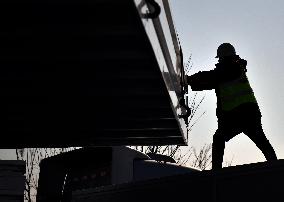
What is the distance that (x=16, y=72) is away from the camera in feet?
15.7

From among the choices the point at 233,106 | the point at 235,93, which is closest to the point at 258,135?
the point at 233,106

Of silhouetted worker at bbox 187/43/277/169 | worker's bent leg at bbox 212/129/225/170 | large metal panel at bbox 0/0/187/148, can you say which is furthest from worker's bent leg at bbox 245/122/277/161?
large metal panel at bbox 0/0/187/148

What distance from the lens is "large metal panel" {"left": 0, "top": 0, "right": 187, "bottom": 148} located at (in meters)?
3.45

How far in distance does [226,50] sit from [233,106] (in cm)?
64

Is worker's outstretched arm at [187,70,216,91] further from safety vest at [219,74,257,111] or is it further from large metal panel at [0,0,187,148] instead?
large metal panel at [0,0,187,148]

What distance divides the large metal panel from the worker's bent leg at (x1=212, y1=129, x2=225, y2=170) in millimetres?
439

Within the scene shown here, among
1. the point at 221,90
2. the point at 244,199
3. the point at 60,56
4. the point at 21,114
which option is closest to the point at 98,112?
the point at 21,114

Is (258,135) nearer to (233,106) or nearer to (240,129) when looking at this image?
(240,129)

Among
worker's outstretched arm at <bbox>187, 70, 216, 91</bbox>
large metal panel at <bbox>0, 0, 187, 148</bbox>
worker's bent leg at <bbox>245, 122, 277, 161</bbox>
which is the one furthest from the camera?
worker's outstretched arm at <bbox>187, 70, 216, 91</bbox>

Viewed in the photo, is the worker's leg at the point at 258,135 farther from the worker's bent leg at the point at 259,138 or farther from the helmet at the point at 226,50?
the helmet at the point at 226,50

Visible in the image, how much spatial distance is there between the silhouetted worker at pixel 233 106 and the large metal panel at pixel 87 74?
523 mm

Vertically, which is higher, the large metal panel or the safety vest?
the safety vest

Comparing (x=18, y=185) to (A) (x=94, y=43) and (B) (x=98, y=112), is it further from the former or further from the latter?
(A) (x=94, y=43)

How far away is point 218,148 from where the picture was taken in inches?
233
